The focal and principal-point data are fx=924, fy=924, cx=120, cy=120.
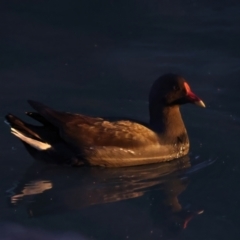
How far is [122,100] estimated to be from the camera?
9969 mm

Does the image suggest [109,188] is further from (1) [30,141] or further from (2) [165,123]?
(2) [165,123]

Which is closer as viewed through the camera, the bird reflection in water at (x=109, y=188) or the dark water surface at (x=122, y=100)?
the dark water surface at (x=122, y=100)

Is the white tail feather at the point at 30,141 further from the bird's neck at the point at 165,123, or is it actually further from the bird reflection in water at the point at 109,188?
the bird's neck at the point at 165,123

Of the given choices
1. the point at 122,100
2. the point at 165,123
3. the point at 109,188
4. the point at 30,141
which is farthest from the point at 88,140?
the point at 122,100

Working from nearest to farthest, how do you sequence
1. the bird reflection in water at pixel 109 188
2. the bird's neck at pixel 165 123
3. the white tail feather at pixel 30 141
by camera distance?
the bird reflection in water at pixel 109 188, the white tail feather at pixel 30 141, the bird's neck at pixel 165 123

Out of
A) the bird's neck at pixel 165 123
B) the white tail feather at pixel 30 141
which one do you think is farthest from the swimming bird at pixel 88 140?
the bird's neck at pixel 165 123

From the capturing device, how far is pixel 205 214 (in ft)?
25.0

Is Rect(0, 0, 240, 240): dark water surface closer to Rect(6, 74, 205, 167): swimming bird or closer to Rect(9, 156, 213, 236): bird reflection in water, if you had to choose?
Rect(9, 156, 213, 236): bird reflection in water

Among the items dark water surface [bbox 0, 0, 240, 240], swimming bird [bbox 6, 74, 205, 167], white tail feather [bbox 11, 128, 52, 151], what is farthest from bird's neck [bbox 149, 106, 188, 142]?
white tail feather [bbox 11, 128, 52, 151]

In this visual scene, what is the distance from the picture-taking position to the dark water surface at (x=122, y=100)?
24.7 ft

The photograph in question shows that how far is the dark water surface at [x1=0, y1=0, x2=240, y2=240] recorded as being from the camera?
296 inches

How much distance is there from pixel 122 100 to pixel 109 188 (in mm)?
2053

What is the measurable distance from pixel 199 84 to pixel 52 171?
267cm

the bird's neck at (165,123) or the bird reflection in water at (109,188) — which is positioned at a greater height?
the bird's neck at (165,123)
